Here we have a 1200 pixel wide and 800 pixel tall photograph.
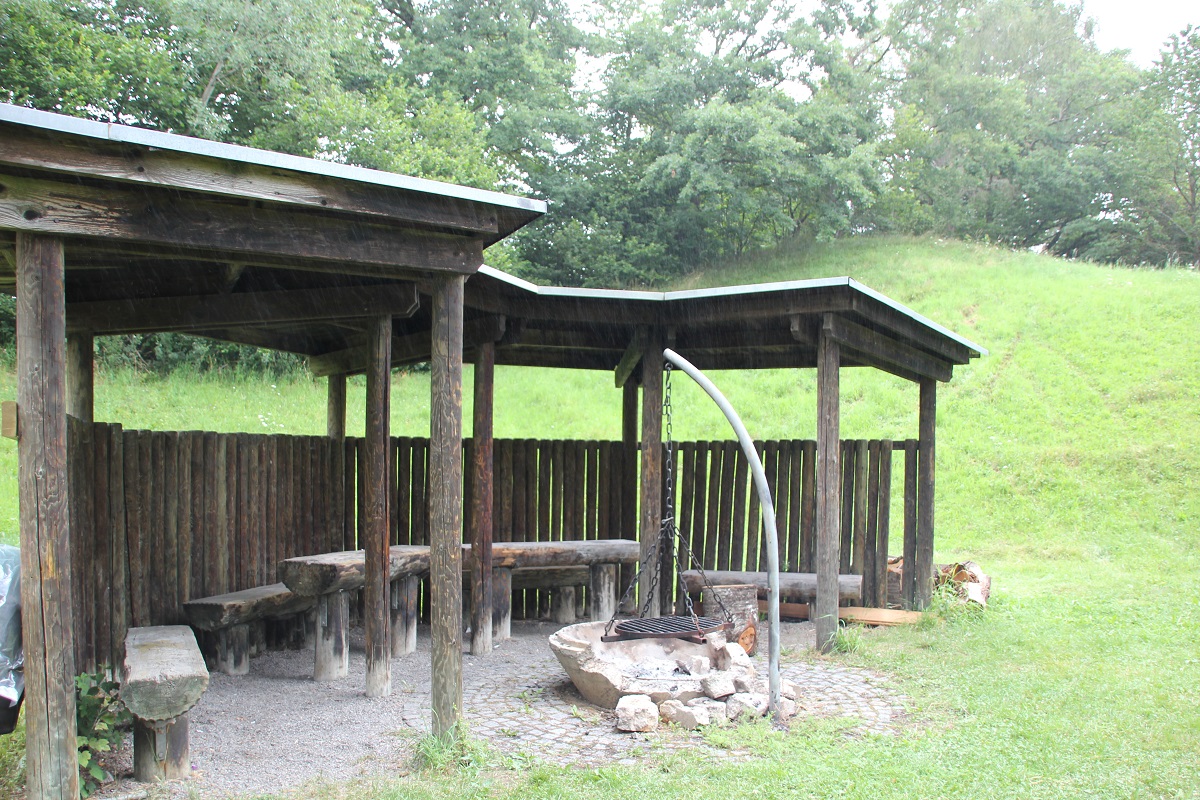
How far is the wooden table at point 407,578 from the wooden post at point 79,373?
6.14 feet

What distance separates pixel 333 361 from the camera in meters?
9.21

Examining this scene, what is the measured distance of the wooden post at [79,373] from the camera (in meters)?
6.70

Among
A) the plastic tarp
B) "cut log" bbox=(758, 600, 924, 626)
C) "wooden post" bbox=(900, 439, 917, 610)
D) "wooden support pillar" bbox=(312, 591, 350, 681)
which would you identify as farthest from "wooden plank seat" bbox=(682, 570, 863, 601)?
the plastic tarp

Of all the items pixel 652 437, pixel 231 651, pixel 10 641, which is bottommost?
pixel 231 651

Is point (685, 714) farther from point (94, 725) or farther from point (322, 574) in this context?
point (94, 725)

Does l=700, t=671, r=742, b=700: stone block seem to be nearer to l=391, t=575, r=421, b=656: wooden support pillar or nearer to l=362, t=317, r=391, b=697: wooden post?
l=362, t=317, r=391, b=697: wooden post

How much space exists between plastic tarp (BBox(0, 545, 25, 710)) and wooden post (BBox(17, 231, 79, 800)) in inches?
19.6

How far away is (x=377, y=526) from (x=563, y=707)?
1.71 meters

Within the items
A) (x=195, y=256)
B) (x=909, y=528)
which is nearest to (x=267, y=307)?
(x=195, y=256)

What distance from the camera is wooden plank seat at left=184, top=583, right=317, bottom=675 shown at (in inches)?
253

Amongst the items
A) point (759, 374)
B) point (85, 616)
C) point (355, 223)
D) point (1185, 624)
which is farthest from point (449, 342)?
point (759, 374)

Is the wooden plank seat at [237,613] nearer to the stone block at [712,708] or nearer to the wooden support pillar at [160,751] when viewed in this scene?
the wooden support pillar at [160,751]

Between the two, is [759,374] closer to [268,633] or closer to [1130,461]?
[1130,461]

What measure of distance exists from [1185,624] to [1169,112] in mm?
28387
